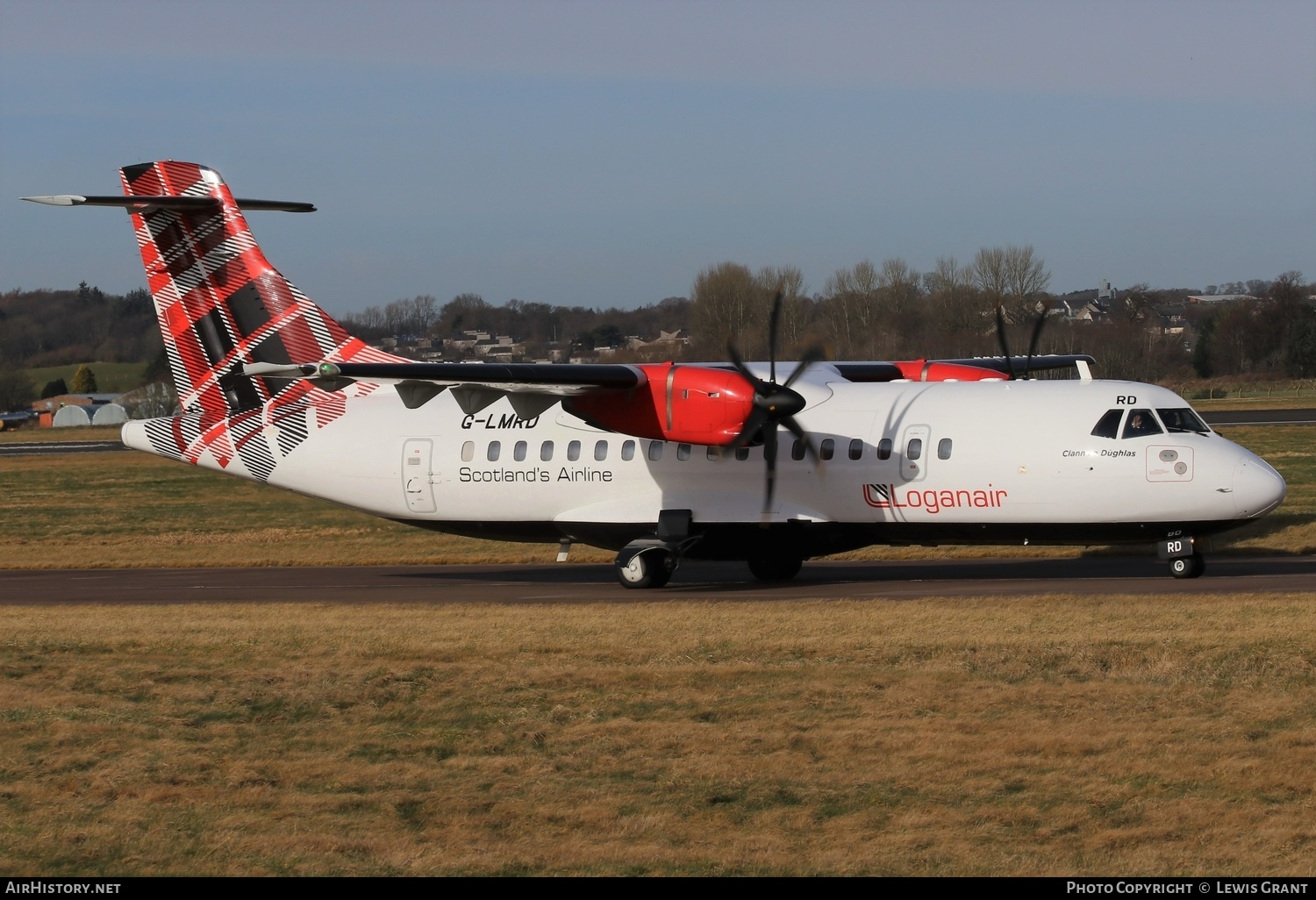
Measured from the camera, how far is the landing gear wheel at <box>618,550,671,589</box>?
20625 millimetres

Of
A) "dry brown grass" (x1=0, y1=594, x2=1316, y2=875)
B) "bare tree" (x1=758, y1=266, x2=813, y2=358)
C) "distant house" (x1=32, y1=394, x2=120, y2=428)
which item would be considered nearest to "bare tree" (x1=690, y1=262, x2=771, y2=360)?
"bare tree" (x1=758, y1=266, x2=813, y2=358)

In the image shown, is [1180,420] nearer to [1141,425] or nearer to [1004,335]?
[1141,425]

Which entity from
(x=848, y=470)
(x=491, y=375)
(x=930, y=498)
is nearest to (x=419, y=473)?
(x=491, y=375)

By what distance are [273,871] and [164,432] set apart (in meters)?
17.6

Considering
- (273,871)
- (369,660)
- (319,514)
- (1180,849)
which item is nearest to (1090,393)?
(369,660)

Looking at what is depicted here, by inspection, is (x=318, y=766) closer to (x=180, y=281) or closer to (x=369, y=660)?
(x=369, y=660)

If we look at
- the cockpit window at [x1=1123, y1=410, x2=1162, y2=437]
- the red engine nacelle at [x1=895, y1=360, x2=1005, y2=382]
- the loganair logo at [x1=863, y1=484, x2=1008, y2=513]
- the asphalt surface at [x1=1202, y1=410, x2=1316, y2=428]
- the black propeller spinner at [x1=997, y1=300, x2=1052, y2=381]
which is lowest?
the asphalt surface at [x1=1202, y1=410, x2=1316, y2=428]

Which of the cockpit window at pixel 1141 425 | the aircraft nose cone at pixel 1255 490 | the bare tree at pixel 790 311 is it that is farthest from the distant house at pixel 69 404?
the aircraft nose cone at pixel 1255 490

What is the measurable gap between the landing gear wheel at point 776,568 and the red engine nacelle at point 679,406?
116 inches

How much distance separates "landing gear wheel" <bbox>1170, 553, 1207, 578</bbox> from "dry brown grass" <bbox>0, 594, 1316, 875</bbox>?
7.69 ft

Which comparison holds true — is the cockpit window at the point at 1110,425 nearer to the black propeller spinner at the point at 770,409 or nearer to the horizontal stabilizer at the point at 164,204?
the black propeller spinner at the point at 770,409

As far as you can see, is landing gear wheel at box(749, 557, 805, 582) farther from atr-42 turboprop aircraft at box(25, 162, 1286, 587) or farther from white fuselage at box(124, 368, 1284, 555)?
white fuselage at box(124, 368, 1284, 555)

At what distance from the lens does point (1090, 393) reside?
63.6 ft

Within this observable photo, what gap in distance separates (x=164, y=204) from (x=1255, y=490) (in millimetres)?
17591
